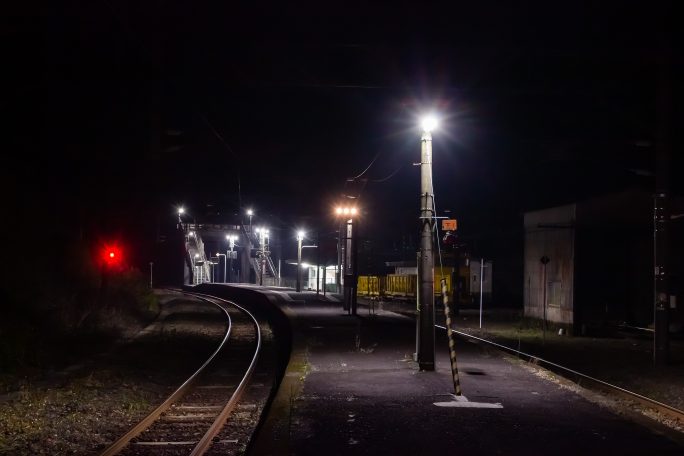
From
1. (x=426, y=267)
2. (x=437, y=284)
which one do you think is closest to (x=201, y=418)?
(x=426, y=267)

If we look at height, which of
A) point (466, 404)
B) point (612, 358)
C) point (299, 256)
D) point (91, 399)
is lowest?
point (612, 358)

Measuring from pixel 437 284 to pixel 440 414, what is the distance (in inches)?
1571

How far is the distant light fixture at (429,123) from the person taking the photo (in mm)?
14266

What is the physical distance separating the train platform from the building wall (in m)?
11.4

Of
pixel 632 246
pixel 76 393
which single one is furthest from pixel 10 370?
pixel 632 246

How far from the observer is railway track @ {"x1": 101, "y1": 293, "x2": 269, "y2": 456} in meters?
9.16

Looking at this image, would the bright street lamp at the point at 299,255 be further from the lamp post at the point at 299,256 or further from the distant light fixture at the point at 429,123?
the distant light fixture at the point at 429,123

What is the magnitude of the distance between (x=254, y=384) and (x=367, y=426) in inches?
248

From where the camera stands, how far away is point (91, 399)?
40.6ft

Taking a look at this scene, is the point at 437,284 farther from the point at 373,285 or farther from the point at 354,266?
the point at 354,266

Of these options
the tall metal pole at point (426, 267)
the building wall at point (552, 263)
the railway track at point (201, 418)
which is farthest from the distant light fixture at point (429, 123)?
the building wall at point (552, 263)

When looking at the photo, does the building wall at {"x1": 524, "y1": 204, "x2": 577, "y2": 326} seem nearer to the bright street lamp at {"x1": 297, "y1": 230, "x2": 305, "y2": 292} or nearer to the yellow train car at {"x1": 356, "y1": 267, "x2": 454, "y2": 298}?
the yellow train car at {"x1": 356, "y1": 267, "x2": 454, "y2": 298}

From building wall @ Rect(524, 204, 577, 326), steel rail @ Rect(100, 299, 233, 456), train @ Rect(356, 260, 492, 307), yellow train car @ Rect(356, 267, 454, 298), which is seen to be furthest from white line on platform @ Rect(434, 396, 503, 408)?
train @ Rect(356, 260, 492, 307)

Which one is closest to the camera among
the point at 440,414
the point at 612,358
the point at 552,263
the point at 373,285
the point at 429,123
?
the point at 440,414
